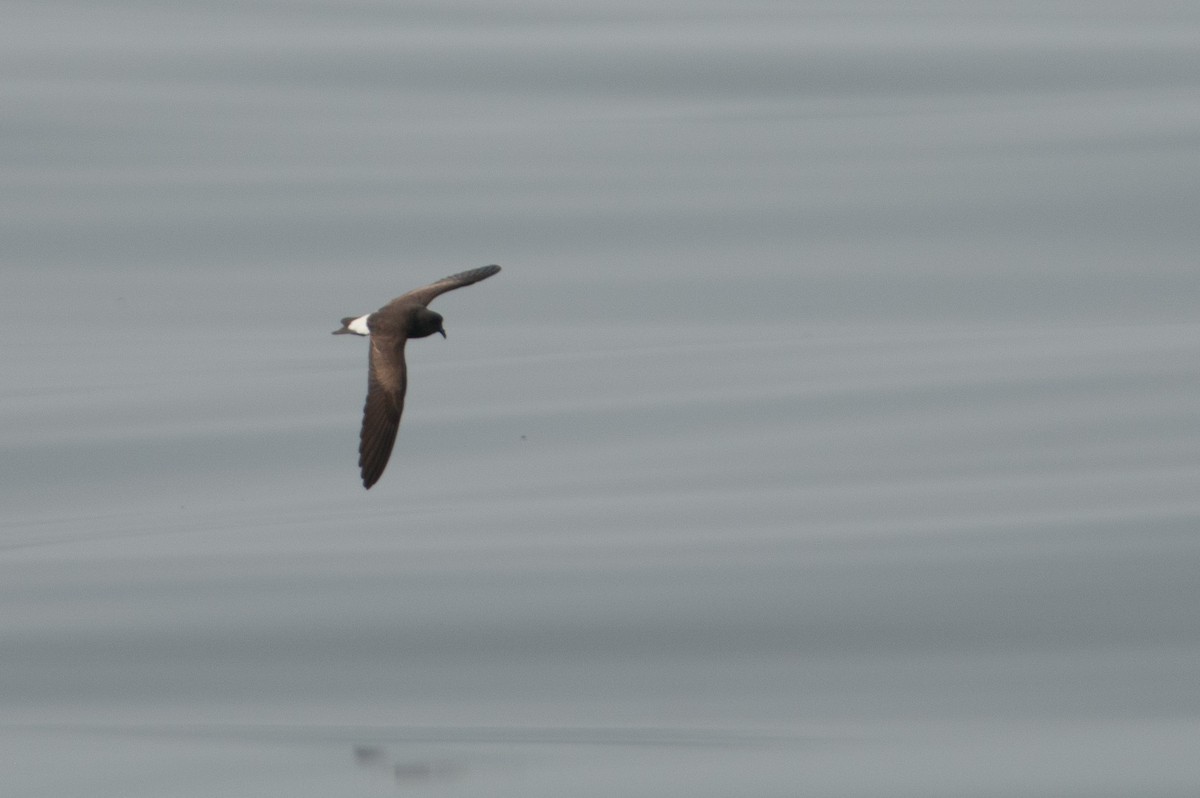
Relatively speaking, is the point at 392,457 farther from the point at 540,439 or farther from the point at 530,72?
the point at 530,72

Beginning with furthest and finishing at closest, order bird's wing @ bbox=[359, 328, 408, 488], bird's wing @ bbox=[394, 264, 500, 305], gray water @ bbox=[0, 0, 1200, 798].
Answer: bird's wing @ bbox=[394, 264, 500, 305] → bird's wing @ bbox=[359, 328, 408, 488] → gray water @ bbox=[0, 0, 1200, 798]

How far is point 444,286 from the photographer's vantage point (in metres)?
6.88

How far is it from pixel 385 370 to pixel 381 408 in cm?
A: 12

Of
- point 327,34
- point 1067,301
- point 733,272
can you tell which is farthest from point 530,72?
point 1067,301

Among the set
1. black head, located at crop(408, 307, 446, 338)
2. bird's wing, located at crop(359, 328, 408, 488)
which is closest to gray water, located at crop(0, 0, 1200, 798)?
bird's wing, located at crop(359, 328, 408, 488)

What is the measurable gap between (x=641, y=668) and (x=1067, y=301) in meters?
3.33

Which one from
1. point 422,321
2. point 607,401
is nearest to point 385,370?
point 422,321

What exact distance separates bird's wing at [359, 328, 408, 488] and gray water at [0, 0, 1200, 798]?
8.2 inches

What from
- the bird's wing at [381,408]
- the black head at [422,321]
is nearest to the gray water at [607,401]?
the bird's wing at [381,408]

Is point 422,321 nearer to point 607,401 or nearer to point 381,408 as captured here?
point 381,408

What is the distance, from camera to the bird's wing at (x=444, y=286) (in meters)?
6.76

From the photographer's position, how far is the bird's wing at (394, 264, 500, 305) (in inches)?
266

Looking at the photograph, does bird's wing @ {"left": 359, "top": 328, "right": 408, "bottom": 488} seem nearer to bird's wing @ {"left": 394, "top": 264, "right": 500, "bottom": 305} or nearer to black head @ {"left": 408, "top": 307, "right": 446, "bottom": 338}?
black head @ {"left": 408, "top": 307, "right": 446, "bottom": 338}

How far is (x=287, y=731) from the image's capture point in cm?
508
